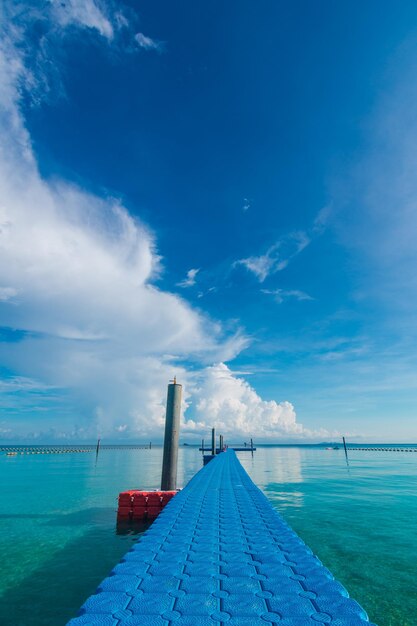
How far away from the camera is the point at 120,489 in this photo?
24578 mm

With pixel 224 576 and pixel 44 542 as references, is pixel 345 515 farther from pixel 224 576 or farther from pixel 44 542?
pixel 224 576

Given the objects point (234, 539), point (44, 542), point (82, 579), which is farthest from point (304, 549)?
point (44, 542)

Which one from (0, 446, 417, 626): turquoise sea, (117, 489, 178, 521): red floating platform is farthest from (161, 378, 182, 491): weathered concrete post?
(0, 446, 417, 626): turquoise sea

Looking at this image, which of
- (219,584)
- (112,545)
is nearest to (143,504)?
(112,545)

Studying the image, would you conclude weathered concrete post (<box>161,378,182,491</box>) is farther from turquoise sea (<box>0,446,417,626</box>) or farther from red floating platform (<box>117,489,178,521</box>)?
turquoise sea (<box>0,446,417,626</box>)

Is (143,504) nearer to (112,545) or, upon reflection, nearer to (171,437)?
(112,545)

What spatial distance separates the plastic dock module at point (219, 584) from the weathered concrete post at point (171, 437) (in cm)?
883

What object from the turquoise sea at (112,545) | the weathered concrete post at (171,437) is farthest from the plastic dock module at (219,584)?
the weathered concrete post at (171,437)

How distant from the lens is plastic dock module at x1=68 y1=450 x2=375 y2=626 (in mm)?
2738

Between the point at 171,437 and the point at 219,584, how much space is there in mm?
11588

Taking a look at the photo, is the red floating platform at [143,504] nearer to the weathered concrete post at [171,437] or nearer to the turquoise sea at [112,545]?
the turquoise sea at [112,545]

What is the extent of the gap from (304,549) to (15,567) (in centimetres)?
1008

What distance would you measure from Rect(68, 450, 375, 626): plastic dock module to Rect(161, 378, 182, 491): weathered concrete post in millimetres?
8831

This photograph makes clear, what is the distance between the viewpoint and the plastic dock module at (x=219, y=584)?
2.74m
